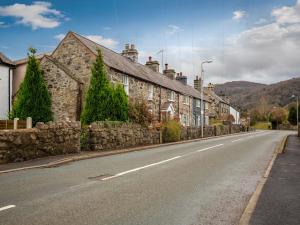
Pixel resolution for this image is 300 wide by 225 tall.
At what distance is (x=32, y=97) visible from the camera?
82.9ft

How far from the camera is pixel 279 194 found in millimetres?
7730

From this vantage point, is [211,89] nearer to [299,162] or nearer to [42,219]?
[299,162]

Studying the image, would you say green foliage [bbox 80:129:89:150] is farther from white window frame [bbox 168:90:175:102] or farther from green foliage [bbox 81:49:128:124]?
white window frame [bbox 168:90:175:102]

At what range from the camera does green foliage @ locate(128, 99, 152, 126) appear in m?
24.0

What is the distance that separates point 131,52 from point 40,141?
92.4ft

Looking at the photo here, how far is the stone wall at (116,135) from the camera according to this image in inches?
739

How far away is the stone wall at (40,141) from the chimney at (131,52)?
25.1m

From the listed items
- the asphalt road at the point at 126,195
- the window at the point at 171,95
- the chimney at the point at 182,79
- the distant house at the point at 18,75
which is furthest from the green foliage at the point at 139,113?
the chimney at the point at 182,79

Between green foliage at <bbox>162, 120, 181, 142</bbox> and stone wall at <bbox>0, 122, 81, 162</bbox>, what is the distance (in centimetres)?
1203

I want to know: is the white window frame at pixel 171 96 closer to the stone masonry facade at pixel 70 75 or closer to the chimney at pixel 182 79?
the stone masonry facade at pixel 70 75

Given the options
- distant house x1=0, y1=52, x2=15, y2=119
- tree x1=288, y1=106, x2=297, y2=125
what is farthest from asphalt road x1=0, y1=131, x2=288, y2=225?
tree x1=288, y1=106, x2=297, y2=125

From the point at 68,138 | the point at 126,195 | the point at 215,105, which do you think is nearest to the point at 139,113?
the point at 68,138

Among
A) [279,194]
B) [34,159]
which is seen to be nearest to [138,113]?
[34,159]

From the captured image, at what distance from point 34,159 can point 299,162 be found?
11.2 meters
